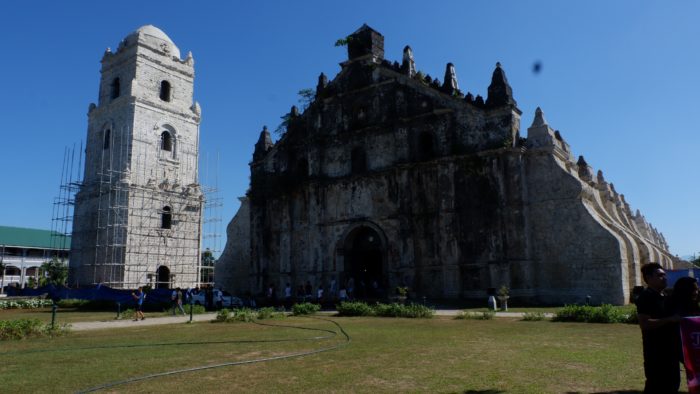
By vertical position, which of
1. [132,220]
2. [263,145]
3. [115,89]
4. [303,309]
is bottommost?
[303,309]

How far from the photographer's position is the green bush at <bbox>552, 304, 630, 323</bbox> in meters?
13.9

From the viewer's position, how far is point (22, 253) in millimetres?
62000

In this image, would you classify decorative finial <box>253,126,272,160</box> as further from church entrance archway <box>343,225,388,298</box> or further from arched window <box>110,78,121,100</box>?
arched window <box>110,78,121,100</box>

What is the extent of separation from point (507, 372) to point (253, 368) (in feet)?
12.2

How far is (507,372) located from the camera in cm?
717

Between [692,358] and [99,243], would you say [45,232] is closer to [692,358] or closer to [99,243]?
[99,243]

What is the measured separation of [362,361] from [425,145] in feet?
62.1

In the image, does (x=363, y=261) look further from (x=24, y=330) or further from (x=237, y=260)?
(x=24, y=330)

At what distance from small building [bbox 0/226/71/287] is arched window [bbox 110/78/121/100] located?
25.6 meters

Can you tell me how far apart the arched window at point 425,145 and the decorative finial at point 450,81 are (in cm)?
231

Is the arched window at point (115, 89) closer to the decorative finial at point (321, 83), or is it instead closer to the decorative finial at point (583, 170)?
the decorative finial at point (321, 83)

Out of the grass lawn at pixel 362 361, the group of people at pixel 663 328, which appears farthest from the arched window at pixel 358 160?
the group of people at pixel 663 328

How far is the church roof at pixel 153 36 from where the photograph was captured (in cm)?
4007

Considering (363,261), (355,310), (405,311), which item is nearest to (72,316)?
(355,310)
